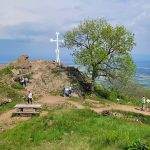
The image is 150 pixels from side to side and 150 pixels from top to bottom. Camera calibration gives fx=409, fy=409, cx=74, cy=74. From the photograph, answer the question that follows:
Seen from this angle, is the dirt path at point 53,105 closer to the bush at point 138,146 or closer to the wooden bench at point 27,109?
the wooden bench at point 27,109

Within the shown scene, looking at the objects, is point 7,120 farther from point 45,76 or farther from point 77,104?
point 45,76

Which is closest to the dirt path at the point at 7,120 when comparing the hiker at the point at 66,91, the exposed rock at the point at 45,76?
the exposed rock at the point at 45,76

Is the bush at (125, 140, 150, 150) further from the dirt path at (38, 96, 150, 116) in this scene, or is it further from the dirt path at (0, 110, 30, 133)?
the dirt path at (38, 96, 150, 116)

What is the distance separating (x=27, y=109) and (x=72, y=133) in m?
9.85

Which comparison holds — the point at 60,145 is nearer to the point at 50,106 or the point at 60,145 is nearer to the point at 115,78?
the point at 50,106

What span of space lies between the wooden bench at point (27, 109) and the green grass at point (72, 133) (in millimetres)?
2618

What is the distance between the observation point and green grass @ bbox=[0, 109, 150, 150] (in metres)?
25.7

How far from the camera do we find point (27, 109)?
38469mm

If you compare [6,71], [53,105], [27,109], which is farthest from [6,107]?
[6,71]

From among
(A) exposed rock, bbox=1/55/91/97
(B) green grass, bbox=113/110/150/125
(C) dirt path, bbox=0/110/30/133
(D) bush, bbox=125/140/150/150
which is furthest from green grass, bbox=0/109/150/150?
(A) exposed rock, bbox=1/55/91/97

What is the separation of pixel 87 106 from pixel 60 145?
61.2 feet

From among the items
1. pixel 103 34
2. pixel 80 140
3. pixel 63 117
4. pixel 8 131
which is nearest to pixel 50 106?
pixel 63 117

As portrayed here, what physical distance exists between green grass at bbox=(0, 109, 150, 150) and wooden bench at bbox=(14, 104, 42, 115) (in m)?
2.62

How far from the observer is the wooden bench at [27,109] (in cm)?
3737
